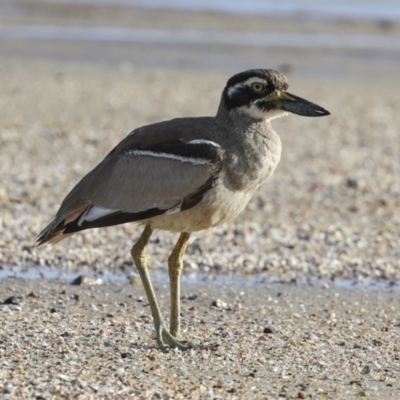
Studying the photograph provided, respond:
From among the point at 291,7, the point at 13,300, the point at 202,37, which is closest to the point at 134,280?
the point at 13,300

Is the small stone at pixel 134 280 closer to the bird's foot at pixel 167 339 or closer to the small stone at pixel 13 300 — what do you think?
the small stone at pixel 13 300

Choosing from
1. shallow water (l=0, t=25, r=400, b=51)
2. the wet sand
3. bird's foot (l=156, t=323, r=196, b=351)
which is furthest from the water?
bird's foot (l=156, t=323, r=196, b=351)

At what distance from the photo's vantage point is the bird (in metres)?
7.01

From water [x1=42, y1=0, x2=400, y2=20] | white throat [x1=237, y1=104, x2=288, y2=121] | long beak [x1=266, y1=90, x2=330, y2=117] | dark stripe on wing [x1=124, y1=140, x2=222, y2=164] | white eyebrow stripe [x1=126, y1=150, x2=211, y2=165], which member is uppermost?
long beak [x1=266, y1=90, x2=330, y2=117]

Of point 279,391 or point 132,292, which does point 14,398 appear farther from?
point 132,292

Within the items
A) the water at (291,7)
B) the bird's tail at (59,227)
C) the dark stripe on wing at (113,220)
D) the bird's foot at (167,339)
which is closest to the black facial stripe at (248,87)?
the dark stripe on wing at (113,220)

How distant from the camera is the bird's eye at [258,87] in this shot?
7252 mm

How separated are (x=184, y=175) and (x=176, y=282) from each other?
809mm

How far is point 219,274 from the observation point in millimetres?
9352

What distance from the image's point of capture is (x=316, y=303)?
8523 millimetres

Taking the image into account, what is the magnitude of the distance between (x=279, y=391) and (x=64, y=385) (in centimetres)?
126

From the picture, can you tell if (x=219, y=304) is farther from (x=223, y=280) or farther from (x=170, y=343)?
(x=170, y=343)

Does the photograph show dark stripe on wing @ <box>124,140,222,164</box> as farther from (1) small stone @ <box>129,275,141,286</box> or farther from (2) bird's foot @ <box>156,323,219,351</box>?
(1) small stone @ <box>129,275,141,286</box>

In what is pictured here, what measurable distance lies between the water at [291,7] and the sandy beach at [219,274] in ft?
68.7
